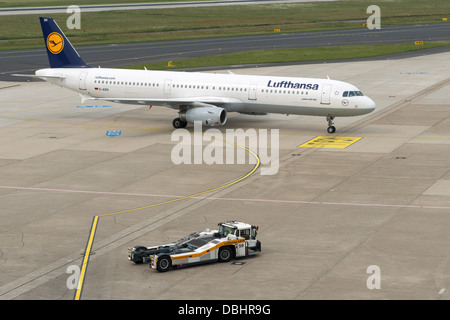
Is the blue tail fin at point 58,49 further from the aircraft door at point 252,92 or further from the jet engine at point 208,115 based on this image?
the aircraft door at point 252,92

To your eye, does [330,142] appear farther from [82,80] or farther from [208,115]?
[82,80]

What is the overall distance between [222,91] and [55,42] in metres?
16.8

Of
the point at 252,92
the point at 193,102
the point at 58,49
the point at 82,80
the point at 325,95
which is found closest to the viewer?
the point at 325,95

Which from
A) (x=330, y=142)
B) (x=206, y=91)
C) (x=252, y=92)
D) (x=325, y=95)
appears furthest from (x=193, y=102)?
(x=330, y=142)

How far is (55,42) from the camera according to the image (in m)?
67.8

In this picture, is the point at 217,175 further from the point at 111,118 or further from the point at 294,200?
the point at 111,118

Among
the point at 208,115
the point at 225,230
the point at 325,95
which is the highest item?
the point at 325,95

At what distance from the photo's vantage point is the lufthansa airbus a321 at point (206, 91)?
58416 mm

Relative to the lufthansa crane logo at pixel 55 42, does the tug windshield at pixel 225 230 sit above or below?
below

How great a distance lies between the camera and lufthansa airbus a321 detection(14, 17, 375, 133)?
192ft

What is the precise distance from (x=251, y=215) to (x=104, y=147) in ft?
65.2

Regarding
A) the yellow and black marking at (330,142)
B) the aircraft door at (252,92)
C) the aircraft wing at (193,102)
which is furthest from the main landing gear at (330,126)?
the aircraft wing at (193,102)

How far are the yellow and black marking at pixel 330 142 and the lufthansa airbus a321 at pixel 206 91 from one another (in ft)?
6.64
